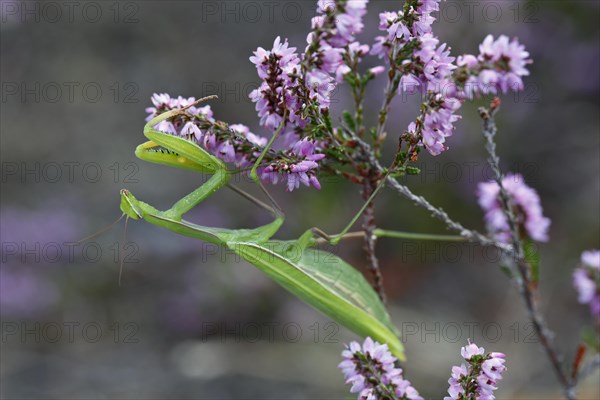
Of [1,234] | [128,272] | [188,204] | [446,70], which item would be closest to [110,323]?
[128,272]

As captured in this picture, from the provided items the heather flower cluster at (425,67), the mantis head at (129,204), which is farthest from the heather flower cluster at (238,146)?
the mantis head at (129,204)

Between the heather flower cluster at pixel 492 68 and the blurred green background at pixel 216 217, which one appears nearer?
the heather flower cluster at pixel 492 68

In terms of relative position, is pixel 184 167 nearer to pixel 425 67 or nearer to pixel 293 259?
pixel 293 259

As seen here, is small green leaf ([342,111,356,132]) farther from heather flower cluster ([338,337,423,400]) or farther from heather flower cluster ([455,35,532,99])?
heather flower cluster ([338,337,423,400])

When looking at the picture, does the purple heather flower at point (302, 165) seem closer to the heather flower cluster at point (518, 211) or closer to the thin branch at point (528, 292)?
the thin branch at point (528, 292)

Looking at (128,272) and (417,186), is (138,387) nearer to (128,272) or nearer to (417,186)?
(128,272)

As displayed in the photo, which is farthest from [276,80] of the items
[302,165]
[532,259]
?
[532,259]
